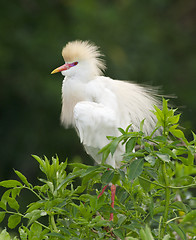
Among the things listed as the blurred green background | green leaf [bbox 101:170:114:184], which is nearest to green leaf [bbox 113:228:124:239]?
green leaf [bbox 101:170:114:184]

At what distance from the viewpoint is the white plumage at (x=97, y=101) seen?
2234mm

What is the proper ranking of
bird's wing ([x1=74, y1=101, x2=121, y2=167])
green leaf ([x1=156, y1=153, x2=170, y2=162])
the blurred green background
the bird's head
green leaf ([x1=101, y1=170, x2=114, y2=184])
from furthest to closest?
the blurred green background → the bird's head → bird's wing ([x1=74, y1=101, x2=121, y2=167]) → green leaf ([x1=101, y1=170, x2=114, y2=184]) → green leaf ([x1=156, y1=153, x2=170, y2=162])

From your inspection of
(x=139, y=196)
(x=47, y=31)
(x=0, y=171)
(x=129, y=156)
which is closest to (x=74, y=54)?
(x=139, y=196)

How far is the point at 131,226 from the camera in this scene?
1.55 m

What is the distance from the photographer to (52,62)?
25.4ft

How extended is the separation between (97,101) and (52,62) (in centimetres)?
551

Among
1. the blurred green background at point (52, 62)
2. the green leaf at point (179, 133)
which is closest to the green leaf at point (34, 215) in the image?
the green leaf at point (179, 133)

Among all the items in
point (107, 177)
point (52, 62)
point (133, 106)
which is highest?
point (52, 62)

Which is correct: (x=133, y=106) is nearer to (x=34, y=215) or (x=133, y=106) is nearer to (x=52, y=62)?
(x=34, y=215)

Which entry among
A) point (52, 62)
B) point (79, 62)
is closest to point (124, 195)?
point (79, 62)

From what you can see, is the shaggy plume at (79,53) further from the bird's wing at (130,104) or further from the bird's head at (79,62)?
Answer: the bird's wing at (130,104)

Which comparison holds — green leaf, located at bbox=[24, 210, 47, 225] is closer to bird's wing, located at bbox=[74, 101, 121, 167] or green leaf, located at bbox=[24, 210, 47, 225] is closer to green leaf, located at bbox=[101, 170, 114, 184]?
green leaf, located at bbox=[101, 170, 114, 184]

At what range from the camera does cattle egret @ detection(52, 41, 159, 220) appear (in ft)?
7.33

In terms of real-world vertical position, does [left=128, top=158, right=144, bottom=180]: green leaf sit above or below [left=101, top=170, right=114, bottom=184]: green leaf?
above
